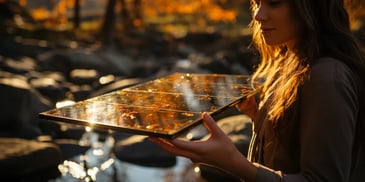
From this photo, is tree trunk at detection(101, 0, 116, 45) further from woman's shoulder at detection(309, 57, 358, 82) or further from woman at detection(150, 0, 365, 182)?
woman's shoulder at detection(309, 57, 358, 82)

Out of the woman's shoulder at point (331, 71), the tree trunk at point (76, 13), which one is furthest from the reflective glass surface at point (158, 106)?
the tree trunk at point (76, 13)

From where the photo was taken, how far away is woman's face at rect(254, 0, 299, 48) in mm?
1565

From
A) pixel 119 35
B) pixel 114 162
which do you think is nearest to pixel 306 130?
pixel 114 162

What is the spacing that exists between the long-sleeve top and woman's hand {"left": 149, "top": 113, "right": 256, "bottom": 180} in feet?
0.24

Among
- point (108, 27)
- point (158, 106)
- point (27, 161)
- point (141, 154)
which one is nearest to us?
point (158, 106)

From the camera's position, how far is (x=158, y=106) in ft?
6.14

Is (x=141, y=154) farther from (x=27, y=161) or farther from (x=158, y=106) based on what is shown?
(x=158, y=106)

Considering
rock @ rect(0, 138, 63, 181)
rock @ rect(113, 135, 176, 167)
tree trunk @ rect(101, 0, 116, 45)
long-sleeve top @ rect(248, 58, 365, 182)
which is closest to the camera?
long-sleeve top @ rect(248, 58, 365, 182)

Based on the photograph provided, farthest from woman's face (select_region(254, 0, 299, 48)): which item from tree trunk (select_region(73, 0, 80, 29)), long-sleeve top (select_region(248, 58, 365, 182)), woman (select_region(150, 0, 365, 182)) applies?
tree trunk (select_region(73, 0, 80, 29))

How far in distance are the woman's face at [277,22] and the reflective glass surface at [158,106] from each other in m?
0.39

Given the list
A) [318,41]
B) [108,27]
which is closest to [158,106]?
[318,41]

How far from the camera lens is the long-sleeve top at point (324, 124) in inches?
54.0

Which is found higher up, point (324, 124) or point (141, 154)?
point (324, 124)

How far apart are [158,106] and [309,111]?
2.40 feet
